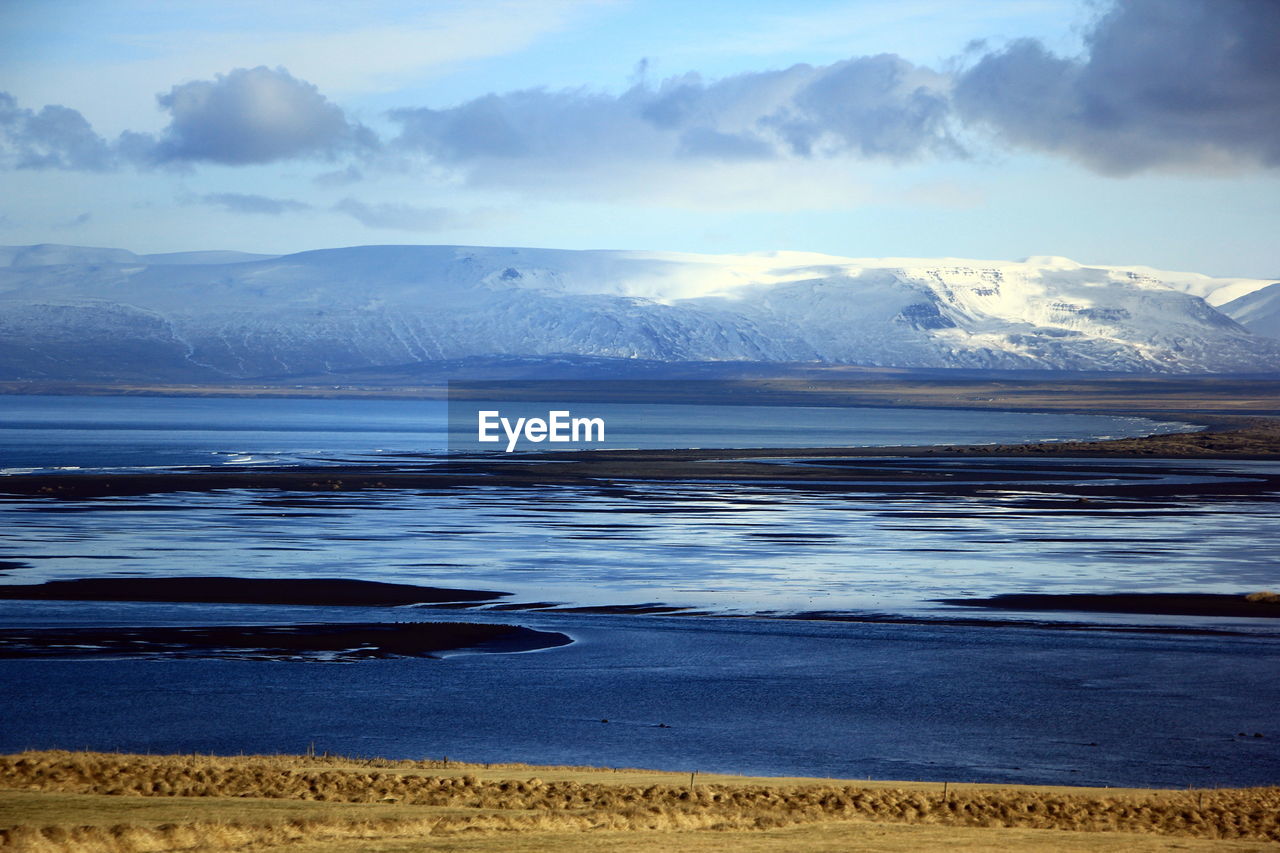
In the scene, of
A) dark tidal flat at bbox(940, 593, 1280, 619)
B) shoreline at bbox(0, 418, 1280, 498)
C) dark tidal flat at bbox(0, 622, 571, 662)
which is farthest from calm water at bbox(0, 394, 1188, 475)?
dark tidal flat at bbox(940, 593, 1280, 619)

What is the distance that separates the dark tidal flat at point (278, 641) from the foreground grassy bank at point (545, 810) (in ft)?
32.9

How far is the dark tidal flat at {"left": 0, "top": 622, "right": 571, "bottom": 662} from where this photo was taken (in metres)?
31.6

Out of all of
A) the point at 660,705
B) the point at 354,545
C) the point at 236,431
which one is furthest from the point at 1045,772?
the point at 236,431

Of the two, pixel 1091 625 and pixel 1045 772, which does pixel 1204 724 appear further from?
pixel 1091 625

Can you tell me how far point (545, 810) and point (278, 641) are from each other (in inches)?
630

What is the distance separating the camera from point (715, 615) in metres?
37.8

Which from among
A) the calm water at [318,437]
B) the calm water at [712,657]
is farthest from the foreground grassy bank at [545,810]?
the calm water at [318,437]

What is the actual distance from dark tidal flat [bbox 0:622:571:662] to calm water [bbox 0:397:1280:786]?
971 mm

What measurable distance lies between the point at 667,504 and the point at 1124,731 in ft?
154

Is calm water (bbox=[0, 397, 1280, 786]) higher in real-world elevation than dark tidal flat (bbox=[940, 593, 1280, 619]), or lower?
higher

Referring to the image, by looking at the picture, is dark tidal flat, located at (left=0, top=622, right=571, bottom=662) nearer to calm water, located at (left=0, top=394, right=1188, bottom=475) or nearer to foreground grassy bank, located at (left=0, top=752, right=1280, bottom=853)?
foreground grassy bank, located at (left=0, top=752, right=1280, bottom=853)

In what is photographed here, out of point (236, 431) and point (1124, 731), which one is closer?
point (1124, 731)

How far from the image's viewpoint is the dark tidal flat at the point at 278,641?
104ft

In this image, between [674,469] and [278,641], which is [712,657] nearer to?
[278,641]
